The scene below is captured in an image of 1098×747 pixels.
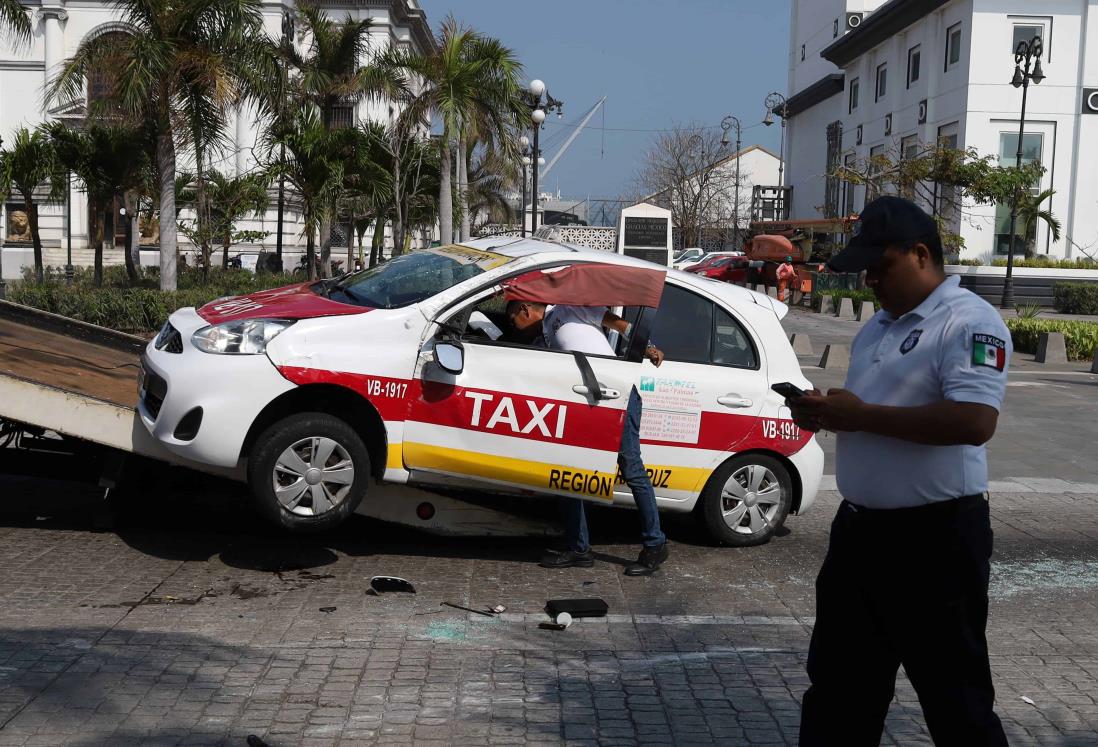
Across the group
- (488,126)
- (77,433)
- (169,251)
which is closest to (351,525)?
(77,433)

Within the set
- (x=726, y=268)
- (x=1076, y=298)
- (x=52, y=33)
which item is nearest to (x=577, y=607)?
(x=726, y=268)

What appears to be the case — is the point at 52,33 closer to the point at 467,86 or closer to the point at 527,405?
the point at 467,86

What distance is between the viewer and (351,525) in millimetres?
7789

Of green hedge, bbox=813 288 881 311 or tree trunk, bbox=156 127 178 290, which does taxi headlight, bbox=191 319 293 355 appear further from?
green hedge, bbox=813 288 881 311

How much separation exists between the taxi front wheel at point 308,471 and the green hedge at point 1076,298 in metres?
35.5

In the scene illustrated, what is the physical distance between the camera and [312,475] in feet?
20.8

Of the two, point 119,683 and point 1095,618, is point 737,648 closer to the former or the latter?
point 1095,618

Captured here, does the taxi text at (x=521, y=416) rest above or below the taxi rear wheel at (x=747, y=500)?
above

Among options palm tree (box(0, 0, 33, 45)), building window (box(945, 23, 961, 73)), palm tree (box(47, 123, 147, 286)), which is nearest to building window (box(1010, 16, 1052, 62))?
building window (box(945, 23, 961, 73))

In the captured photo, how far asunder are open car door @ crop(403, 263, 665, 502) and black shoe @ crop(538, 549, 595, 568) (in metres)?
0.44

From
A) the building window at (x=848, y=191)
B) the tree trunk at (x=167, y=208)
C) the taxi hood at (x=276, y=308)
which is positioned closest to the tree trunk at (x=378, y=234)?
the tree trunk at (x=167, y=208)

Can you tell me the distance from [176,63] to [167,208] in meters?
3.13

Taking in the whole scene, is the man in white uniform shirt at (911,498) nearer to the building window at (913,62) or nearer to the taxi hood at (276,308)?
the taxi hood at (276,308)

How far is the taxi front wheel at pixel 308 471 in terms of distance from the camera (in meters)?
6.27
